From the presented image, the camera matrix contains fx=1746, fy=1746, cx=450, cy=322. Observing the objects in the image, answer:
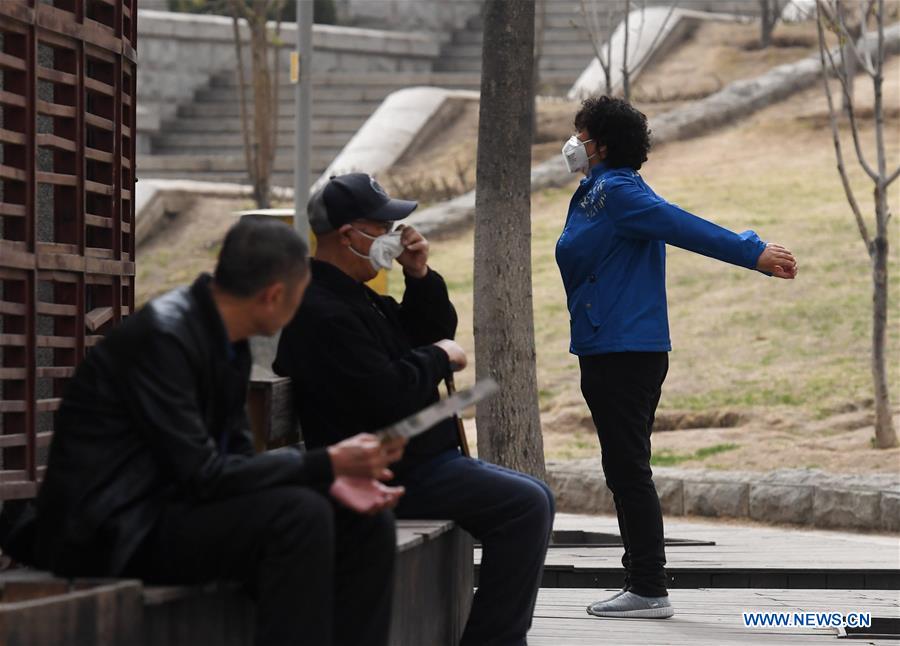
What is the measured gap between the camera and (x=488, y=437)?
8734mm

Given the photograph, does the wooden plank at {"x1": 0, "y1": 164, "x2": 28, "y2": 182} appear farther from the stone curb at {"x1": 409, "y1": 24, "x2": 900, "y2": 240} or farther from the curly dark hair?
the stone curb at {"x1": 409, "y1": 24, "x2": 900, "y2": 240}

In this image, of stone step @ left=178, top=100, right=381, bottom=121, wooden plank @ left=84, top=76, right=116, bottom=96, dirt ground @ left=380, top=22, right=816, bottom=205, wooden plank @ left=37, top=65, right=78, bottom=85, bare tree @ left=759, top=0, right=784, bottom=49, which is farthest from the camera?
stone step @ left=178, top=100, right=381, bottom=121

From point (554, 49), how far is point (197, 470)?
103 ft

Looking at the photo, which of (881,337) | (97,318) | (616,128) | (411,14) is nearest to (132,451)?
(97,318)

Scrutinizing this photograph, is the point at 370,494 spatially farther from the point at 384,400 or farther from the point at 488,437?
the point at 488,437

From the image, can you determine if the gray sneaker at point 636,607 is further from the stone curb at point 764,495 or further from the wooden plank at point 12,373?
the stone curb at point 764,495

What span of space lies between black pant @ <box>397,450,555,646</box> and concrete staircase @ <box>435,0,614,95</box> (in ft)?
89.0

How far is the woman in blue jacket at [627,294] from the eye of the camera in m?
5.88

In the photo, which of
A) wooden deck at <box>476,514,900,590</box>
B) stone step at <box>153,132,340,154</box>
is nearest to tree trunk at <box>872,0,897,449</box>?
wooden deck at <box>476,514,900,590</box>

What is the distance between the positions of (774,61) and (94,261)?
77.7 ft

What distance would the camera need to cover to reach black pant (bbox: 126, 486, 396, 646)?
368 cm

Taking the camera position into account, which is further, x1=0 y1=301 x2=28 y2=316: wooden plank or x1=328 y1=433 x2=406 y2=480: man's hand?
x1=0 y1=301 x2=28 y2=316: wooden plank

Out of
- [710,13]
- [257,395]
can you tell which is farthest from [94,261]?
[710,13]

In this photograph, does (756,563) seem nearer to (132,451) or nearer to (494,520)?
(494,520)
